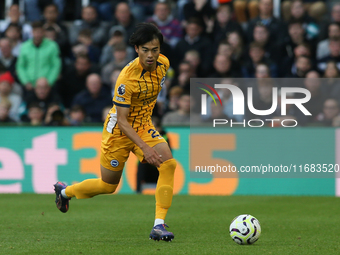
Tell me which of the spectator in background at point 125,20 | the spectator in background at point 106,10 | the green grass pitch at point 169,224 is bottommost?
the green grass pitch at point 169,224

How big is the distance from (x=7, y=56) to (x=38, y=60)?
1.12 metres

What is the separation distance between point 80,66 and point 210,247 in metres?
8.21

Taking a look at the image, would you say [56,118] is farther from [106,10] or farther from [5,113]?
[106,10]

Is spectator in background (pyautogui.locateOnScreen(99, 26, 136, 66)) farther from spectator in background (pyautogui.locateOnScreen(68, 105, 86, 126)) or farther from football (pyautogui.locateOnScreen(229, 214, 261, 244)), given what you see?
football (pyautogui.locateOnScreen(229, 214, 261, 244))

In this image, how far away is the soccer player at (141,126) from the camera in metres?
6.16

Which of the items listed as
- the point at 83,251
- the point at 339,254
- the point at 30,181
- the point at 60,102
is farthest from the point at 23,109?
the point at 339,254

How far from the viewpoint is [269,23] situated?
1299 cm

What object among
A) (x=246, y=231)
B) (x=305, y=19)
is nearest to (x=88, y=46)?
(x=305, y=19)

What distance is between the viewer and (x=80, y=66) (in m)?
13.4

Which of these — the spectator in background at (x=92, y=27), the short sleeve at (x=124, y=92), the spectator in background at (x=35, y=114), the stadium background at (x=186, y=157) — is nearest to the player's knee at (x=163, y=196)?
the short sleeve at (x=124, y=92)

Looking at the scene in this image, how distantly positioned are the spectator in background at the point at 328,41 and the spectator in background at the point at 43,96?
5535mm

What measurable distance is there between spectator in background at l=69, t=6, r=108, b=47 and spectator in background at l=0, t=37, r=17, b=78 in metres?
1.40

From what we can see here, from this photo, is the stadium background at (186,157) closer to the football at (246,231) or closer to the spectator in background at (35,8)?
the spectator in background at (35,8)

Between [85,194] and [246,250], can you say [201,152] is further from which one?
[246,250]
